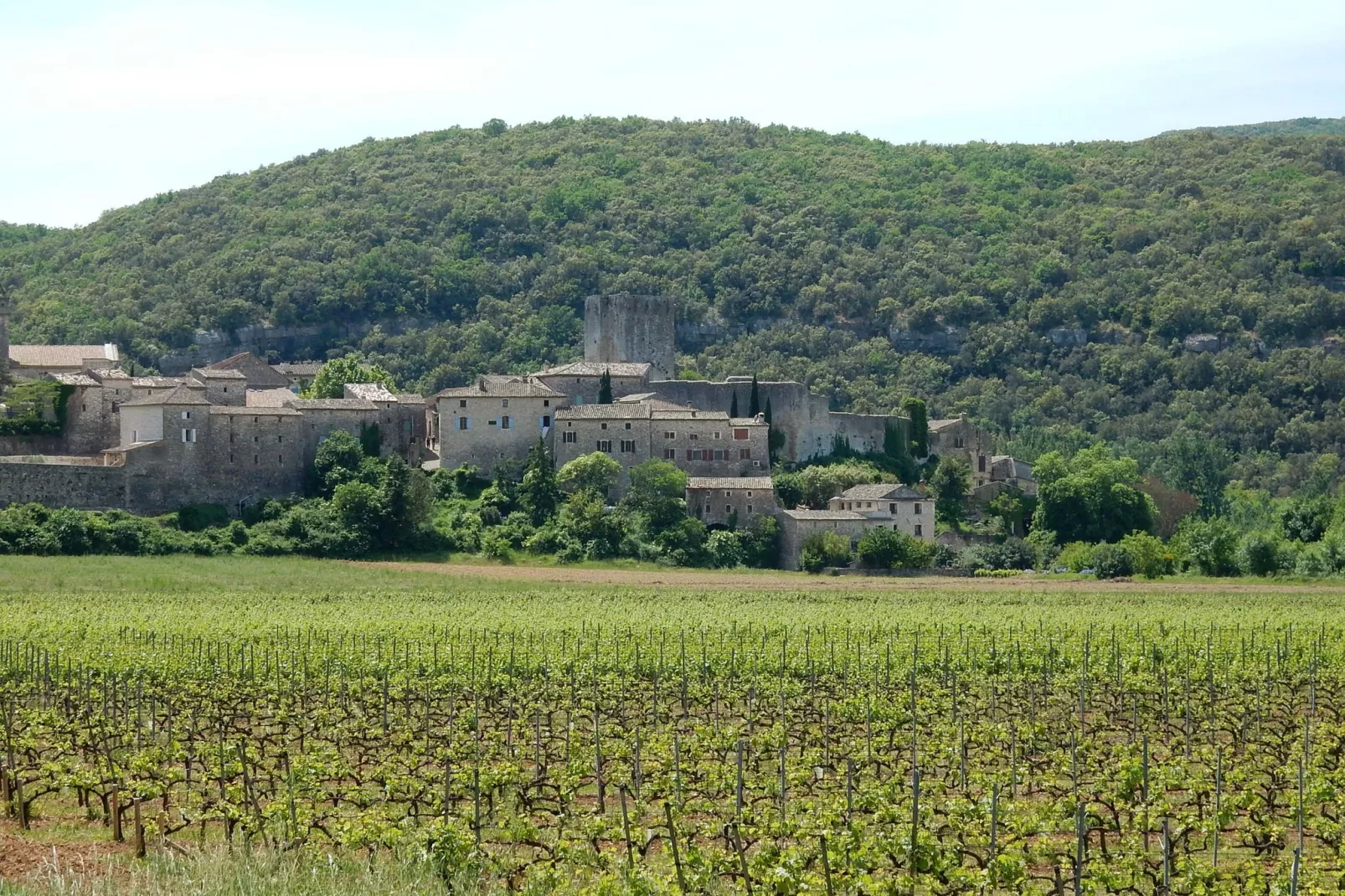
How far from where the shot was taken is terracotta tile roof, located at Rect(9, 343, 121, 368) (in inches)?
3364

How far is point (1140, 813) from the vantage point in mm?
23312

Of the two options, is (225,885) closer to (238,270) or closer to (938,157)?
(238,270)

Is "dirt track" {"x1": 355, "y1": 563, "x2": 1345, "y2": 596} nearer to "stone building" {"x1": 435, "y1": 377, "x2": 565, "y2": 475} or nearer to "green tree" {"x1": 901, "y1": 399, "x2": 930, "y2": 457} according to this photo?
"stone building" {"x1": 435, "y1": 377, "x2": 565, "y2": 475}

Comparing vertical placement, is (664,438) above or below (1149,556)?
above

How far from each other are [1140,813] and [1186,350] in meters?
114

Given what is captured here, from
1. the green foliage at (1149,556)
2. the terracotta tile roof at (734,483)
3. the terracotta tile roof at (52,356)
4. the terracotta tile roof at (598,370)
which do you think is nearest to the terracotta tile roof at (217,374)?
the terracotta tile roof at (52,356)

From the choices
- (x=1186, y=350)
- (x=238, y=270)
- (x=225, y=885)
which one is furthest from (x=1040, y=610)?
(x=238, y=270)

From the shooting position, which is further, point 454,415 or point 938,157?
point 938,157

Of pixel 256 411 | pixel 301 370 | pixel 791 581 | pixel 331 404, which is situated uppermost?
pixel 301 370

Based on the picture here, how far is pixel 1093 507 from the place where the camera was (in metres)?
78.9

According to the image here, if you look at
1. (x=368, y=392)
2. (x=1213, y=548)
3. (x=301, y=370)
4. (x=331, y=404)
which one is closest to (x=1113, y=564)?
(x=1213, y=548)

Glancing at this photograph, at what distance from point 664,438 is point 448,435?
8433 mm

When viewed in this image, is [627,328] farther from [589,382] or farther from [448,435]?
[448,435]

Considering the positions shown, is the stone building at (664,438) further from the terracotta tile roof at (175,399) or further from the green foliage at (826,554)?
the terracotta tile roof at (175,399)
